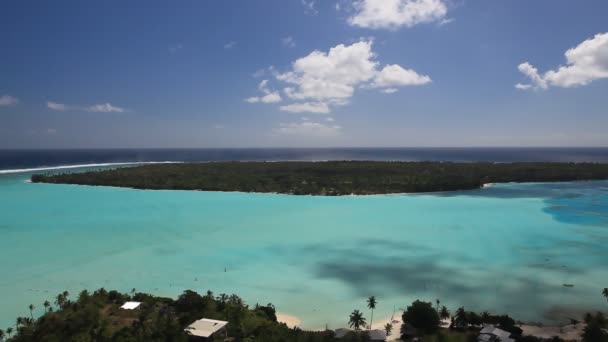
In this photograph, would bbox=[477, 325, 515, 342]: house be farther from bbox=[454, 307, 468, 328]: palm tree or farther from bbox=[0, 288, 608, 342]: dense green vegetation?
bbox=[454, 307, 468, 328]: palm tree

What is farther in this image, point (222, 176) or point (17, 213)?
point (222, 176)

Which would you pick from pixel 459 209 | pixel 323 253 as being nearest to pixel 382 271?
pixel 323 253

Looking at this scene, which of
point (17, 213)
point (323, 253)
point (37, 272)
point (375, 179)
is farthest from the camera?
point (375, 179)

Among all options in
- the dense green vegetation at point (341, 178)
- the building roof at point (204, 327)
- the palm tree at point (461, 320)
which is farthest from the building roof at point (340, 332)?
the dense green vegetation at point (341, 178)

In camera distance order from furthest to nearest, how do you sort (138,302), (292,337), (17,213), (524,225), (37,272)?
(17,213) → (524,225) → (37,272) → (138,302) → (292,337)

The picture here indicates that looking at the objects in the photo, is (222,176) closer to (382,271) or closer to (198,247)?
(198,247)

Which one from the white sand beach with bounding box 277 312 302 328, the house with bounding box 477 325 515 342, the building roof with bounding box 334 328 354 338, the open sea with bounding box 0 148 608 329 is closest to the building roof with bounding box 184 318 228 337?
the white sand beach with bounding box 277 312 302 328

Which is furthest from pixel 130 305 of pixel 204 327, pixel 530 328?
pixel 530 328
